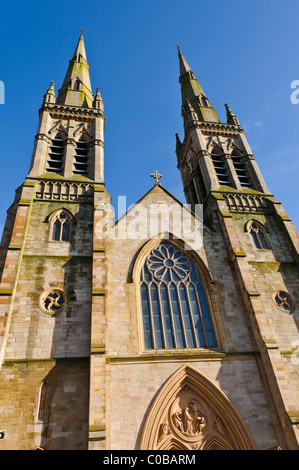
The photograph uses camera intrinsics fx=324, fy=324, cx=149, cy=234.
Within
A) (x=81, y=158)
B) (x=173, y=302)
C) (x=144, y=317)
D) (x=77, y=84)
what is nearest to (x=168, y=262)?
(x=173, y=302)

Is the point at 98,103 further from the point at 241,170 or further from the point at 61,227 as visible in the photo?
the point at 61,227

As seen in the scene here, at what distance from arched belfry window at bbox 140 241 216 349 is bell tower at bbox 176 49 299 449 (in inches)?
67.6

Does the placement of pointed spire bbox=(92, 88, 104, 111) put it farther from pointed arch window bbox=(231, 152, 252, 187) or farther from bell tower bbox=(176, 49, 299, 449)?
pointed arch window bbox=(231, 152, 252, 187)

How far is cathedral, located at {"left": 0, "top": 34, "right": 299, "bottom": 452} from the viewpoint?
1094 cm

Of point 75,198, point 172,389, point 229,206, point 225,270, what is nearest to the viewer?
point 172,389

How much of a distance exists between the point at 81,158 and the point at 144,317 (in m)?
12.0

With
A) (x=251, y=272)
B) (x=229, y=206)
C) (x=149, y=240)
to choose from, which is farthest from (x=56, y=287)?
(x=229, y=206)

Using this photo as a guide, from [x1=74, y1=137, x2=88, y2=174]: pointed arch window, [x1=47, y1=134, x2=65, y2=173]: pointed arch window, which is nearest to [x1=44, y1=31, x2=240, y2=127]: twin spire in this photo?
[x1=74, y1=137, x2=88, y2=174]: pointed arch window

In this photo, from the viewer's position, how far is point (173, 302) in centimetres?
1436

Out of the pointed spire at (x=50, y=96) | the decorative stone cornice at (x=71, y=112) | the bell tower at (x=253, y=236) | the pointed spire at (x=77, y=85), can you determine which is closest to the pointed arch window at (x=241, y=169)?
the bell tower at (x=253, y=236)

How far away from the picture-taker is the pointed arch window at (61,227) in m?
15.9
